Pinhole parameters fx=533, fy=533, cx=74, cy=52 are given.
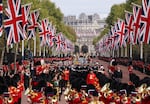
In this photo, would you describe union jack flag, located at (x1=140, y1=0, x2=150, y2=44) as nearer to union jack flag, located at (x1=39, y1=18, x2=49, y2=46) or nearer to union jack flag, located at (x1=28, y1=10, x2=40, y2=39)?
union jack flag, located at (x1=28, y1=10, x2=40, y2=39)

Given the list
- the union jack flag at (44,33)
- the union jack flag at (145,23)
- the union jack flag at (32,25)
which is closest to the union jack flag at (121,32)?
the union jack flag at (44,33)

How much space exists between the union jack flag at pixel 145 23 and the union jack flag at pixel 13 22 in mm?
5984

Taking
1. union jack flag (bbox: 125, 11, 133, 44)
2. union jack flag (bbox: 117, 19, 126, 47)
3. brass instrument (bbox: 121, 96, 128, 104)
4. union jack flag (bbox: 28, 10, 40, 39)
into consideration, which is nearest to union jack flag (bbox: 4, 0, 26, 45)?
brass instrument (bbox: 121, 96, 128, 104)

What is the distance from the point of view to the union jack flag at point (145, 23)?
25.3 m

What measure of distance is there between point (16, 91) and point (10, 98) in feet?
3.77

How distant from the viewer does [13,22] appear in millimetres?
23484

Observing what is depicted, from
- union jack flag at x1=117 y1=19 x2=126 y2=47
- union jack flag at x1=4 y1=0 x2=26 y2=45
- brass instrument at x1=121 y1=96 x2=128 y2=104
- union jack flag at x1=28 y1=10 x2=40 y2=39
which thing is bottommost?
union jack flag at x1=117 y1=19 x2=126 y2=47

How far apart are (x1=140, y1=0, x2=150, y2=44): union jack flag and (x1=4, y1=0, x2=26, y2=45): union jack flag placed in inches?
236

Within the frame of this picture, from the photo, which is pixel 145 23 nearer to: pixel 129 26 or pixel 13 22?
pixel 13 22

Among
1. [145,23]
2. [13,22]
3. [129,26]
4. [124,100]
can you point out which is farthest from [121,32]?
[124,100]

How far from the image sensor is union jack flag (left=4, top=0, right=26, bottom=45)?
2323 cm

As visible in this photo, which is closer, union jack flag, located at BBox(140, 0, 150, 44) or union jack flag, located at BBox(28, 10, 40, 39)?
union jack flag, located at BBox(140, 0, 150, 44)

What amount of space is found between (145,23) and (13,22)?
649cm

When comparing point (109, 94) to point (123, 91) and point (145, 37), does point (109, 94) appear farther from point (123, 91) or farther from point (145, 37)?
point (145, 37)
